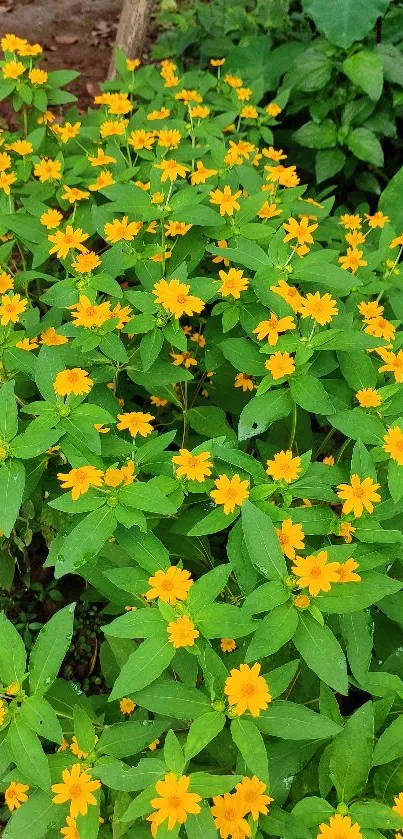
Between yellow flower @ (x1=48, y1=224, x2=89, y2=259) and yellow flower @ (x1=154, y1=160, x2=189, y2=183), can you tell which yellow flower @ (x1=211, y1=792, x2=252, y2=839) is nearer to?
yellow flower @ (x1=48, y1=224, x2=89, y2=259)

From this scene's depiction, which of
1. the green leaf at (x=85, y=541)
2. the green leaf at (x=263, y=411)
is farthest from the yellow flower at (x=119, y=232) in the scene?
the green leaf at (x=85, y=541)

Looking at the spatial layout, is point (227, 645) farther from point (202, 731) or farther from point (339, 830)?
point (339, 830)

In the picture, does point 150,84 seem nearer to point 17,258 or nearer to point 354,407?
point 17,258

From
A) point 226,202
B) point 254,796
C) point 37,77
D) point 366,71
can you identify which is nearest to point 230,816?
point 254,796

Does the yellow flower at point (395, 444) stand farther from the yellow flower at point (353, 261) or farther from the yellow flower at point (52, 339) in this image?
the yellow flower at point (52, 339)

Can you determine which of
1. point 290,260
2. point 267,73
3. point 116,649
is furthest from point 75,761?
point 267,73

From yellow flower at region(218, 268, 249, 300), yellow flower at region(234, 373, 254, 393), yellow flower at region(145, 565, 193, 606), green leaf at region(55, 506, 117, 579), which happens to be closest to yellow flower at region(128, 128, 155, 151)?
yellow flower at region(218, 268, 249, 300)
